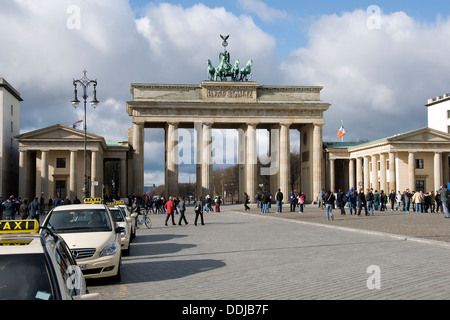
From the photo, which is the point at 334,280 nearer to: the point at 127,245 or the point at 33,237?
the point at 33,237

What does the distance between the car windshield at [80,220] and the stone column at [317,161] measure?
60055 mm

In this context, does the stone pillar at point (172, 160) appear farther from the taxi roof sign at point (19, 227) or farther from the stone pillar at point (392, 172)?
the taxi roof sign at point (19, 227)

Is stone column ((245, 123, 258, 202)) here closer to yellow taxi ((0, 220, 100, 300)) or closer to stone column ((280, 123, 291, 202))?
stone column ((280, 123, 291, 202))

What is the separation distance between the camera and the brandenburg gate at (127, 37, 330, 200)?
226ft

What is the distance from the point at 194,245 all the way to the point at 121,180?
53062mm

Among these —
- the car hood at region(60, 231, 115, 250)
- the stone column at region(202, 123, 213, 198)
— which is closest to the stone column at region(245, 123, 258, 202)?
the stone column at region(202, 123, 213, 198)

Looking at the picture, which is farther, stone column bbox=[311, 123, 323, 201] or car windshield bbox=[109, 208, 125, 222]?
stone column bbox=[311, 123, 323, 201]

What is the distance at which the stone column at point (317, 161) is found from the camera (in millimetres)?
71312

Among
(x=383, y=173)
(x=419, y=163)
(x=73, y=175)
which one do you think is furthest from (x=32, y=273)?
(x=419, y=163)

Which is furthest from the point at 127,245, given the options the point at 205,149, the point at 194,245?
the point at 205,149

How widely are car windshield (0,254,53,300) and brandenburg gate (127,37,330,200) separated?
63873 mm

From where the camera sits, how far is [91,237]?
37.2 feet
